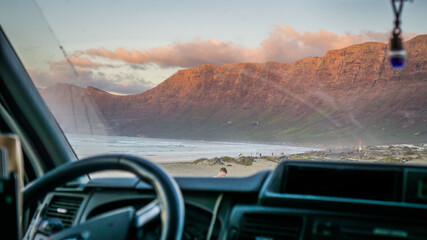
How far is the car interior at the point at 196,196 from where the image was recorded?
4.82 feet

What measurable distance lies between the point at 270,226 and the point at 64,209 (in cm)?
132

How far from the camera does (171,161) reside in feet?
12.8

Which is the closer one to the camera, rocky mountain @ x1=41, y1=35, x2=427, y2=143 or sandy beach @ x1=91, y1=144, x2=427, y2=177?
sandy beach @ x1=91, y1=144, x2=427, y2=177

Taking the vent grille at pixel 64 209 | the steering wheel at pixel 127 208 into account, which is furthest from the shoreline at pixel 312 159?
the steering wheel at pixel 127 208

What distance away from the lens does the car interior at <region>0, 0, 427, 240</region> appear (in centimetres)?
147

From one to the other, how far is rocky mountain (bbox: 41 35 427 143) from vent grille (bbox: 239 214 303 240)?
1627mm

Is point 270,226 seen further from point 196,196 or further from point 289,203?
point 196,196

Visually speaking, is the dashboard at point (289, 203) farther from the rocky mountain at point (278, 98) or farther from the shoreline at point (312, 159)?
the rocky mountain at point (278, 98)

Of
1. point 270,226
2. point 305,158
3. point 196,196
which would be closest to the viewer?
point 270,226

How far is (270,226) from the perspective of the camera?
6.88 feet

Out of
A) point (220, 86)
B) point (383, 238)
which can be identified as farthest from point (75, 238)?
point (220, 86)

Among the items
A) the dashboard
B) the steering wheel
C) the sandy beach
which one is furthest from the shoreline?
the steering wheel

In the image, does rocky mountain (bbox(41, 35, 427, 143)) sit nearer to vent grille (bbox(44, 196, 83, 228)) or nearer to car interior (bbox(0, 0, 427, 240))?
car interior (bbox(0, 0, 427, 240))

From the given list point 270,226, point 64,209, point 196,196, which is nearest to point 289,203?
point 270,226
